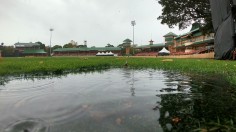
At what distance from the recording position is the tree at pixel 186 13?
2789cm

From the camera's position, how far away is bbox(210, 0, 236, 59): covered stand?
56.6ft

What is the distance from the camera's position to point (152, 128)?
3.12 m

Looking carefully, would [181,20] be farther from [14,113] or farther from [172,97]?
[14,113]

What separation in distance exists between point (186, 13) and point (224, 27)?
462 inches

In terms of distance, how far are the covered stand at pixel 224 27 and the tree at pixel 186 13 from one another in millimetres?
7712

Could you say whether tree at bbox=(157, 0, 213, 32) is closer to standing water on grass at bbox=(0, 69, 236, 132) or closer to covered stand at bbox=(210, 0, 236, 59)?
covered stand at bbox=(210, 0, 236, 59)

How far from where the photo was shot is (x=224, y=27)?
726 inches

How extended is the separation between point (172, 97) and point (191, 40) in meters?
56.5

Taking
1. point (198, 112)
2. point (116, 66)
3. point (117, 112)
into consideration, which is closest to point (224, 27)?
point (116, 66)

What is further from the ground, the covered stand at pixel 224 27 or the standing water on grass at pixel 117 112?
the covered stand at pixel 224 27

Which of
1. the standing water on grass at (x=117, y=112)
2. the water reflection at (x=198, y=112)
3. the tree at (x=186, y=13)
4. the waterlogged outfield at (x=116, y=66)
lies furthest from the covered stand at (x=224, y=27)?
the standing water on grass at (x=117, y=112)

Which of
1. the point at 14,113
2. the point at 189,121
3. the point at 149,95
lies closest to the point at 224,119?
the point at 189,121

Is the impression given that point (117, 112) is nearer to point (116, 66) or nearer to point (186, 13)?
point (116, 66)

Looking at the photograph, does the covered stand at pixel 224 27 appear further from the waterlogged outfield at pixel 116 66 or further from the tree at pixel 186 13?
the tree at pixel 186 13
